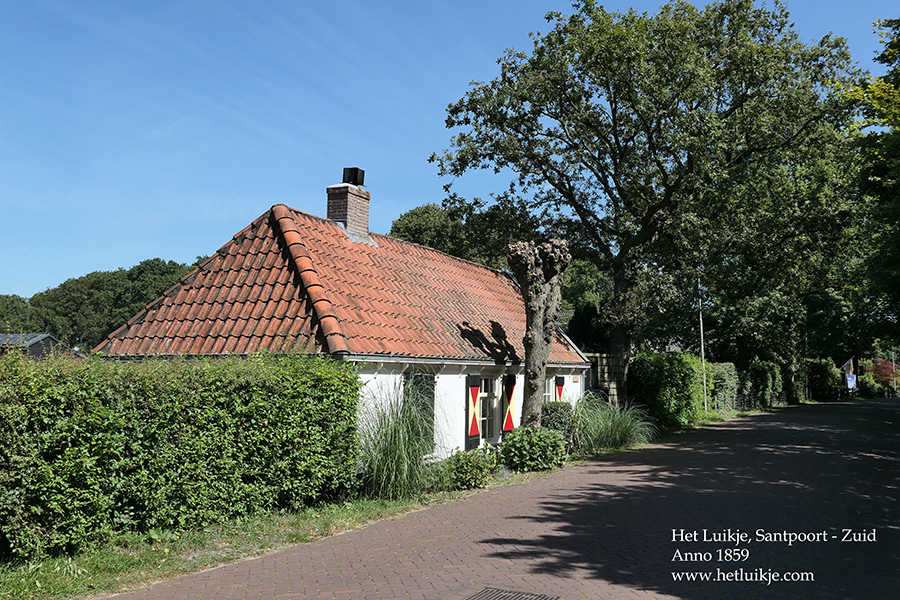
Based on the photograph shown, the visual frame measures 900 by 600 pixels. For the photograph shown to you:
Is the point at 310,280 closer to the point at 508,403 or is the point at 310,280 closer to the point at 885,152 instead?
the point at 508,403

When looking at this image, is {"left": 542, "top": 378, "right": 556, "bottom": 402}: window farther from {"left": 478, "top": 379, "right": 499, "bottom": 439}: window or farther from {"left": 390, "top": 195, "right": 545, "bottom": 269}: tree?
{"left": 390, "top": 195, "right": 545, "bottom": 269}: tree

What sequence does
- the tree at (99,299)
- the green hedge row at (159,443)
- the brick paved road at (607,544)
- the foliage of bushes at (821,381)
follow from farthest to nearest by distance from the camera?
the tree at (99,299) < the foliage of bushes at (821,381) < the green hedge row at (159,443) < the brick paved road at (607,544)

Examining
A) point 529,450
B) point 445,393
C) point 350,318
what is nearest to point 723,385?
point 529,450

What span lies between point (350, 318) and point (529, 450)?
17.7ft

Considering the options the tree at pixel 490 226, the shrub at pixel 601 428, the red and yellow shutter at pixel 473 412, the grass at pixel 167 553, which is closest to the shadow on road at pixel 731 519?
the shrub at pixel 601 428

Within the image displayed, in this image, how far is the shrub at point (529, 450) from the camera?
15016 millimetres

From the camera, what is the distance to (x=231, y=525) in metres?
8.51

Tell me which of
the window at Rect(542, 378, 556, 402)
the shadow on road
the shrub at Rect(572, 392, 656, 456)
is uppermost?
the window at Rect(542, 378, 556, 402)

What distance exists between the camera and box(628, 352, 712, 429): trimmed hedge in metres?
25.5

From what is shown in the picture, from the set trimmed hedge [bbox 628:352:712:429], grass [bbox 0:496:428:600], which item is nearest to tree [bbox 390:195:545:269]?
trimmed hedge [bbox 628:352:712:429]

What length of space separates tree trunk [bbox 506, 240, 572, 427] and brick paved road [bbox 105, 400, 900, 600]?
2046mm

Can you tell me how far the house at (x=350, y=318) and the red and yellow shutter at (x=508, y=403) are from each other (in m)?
0.04

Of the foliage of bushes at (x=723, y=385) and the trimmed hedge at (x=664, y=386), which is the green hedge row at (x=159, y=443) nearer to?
the trimmed hedge at (x=664, y=386)

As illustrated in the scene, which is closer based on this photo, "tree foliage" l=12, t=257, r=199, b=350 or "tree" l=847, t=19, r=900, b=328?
"tree" l=847, t=19, r=900, b=328
